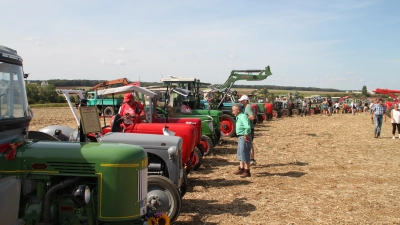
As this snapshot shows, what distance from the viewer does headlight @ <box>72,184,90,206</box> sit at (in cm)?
339

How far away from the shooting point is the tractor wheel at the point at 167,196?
4.77 metres

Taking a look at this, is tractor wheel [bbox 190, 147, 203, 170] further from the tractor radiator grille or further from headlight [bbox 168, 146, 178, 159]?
the tractor radiator grille

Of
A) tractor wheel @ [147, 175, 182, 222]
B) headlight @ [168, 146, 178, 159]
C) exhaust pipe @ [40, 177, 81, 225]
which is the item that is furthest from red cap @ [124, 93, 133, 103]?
exhaust pipe @ [40, 177, 81, 225]

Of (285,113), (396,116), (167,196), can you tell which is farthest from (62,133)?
(285,113)

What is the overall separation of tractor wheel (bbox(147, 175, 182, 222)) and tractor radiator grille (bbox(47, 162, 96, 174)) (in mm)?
1413

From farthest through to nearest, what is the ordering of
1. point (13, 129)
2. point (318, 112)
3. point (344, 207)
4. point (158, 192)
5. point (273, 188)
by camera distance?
point (318, 112) < point (273, 188) < point (344, 207) < point (158, 192) < point (13, 129)

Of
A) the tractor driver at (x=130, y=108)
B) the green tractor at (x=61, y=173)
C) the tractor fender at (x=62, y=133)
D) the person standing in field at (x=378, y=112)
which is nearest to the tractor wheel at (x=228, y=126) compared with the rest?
the person standing in field at (x=378, y=112)

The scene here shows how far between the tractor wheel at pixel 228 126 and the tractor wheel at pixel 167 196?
9.51 meters

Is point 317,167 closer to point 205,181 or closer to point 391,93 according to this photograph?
point 205,181

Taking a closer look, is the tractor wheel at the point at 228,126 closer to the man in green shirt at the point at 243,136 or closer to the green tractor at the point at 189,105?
the green tractor at the point at 189,105

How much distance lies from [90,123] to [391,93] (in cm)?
2811

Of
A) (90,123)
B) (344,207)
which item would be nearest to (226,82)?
(344,207)

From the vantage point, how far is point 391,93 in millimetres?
28219

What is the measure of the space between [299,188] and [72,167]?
4.69m
